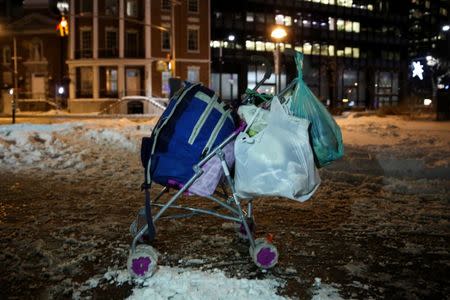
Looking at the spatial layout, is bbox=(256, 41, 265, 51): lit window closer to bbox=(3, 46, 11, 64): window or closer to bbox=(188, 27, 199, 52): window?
bbox=(188, 27, 199, 52): window

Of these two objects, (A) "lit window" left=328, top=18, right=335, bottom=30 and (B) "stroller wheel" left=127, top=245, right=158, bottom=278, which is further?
(A) "lit window" left=328, top=18, right=335, bottom=30

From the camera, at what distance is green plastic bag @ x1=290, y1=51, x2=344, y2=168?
14.2ft

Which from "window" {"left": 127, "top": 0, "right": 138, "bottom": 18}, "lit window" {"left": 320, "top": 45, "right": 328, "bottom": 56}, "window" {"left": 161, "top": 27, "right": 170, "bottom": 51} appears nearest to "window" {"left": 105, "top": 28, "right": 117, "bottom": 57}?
"window" {"left": 127, "top": 0, "right": 138, "bottom": 18}

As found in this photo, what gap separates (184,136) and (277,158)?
759mm

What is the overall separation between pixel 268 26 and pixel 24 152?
2072 inches

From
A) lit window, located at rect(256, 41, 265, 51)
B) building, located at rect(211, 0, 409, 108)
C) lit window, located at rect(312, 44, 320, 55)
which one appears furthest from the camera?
lit window, located at rect(312, 44, 320, 55)

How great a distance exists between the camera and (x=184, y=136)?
428 cm

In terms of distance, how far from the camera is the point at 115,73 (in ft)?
156

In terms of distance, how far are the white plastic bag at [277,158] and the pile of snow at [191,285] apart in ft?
2.31

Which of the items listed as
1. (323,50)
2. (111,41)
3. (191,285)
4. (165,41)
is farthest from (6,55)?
(191,285)

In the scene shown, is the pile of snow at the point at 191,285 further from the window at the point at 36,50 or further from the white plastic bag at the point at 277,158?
the window at the point at 36,50

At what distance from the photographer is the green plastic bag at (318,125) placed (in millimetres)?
4324

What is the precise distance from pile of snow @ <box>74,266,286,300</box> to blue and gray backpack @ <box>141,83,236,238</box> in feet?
1.52

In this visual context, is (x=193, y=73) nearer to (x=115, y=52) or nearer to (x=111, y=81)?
(x=115, y=52)
